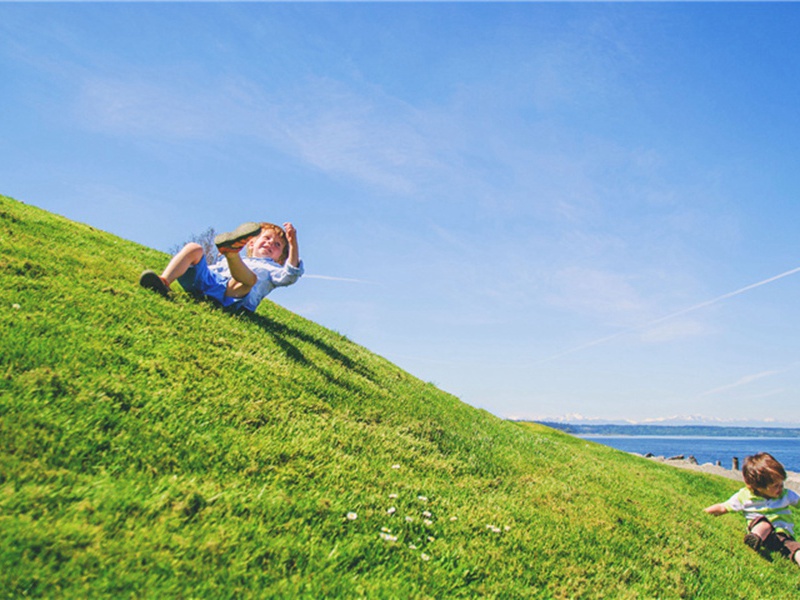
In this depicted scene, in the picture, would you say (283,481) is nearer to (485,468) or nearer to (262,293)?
(485,468)

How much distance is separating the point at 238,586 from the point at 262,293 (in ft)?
22.6

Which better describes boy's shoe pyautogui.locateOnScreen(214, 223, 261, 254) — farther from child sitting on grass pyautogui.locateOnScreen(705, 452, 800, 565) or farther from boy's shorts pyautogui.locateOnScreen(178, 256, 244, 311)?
child sitting on grass pyautogui.locateOnScreen(705, 452, 800, 565)

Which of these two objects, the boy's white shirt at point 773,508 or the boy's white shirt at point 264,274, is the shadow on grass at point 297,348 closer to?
the boy's white shirt at point 264,274

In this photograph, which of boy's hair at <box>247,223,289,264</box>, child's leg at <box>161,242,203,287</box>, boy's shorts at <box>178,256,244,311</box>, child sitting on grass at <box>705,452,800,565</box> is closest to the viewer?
child's leg at <box>161,242,203,287</box>

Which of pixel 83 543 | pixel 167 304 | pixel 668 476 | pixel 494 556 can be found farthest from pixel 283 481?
pixel 668 476

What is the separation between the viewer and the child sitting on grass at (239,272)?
8.18 m

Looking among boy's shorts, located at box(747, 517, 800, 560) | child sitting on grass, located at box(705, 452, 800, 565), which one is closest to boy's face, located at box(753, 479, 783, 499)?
child sitting on grass, located at box(705, 452, 800, 565)

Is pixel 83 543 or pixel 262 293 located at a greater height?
pixel 262 293

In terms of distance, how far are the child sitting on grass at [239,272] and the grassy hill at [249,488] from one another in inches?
19.1

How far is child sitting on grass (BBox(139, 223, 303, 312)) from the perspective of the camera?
8180mm

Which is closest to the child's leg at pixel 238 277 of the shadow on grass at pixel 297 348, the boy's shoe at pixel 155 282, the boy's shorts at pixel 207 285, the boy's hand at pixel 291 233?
the boy's shorts at pixel 207 285

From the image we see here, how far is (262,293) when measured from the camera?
9.45 m

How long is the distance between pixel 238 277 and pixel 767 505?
1041 centimetres

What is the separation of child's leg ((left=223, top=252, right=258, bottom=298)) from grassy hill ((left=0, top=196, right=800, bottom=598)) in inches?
23.1
